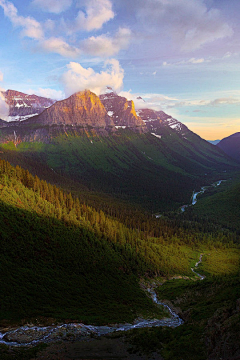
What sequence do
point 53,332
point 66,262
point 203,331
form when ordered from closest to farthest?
point 203,331 → point 53,332 → point 66,262

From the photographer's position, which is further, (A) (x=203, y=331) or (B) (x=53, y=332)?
(B) (x=53, y=332)

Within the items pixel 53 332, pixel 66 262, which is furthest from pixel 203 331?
pixel 66 262

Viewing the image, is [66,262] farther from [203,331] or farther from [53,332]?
[203,331]

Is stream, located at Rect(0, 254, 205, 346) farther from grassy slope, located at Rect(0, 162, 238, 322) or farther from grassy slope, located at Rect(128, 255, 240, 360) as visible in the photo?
grassy slope, located at Rect(128, 255, 240, 360)

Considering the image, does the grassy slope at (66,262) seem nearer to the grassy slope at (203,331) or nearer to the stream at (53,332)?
the stream at (53,332)

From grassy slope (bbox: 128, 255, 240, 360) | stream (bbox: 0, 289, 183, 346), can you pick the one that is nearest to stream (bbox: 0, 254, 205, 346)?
stream (bbox: 0, 289, 183, 346)

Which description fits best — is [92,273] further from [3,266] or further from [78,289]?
[3,266]

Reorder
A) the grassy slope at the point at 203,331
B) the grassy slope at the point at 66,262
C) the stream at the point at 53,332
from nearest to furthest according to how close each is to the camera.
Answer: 1. the grassy slope at the point at 203,331
2. the stream at the point at 53,332
3. the grassy slope at the point at 66,262

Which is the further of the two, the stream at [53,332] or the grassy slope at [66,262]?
the grassy slope at [66,262]

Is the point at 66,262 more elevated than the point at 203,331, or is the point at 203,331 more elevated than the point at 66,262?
the point at 203,331

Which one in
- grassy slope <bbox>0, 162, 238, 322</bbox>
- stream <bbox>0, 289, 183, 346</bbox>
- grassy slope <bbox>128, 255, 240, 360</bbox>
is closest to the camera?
grassy slope <bbox>128, 255, 240, 360</bbox>

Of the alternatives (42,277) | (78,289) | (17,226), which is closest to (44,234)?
(17,226)

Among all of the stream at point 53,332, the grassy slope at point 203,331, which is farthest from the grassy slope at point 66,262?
the grassy slope at point 203,331
